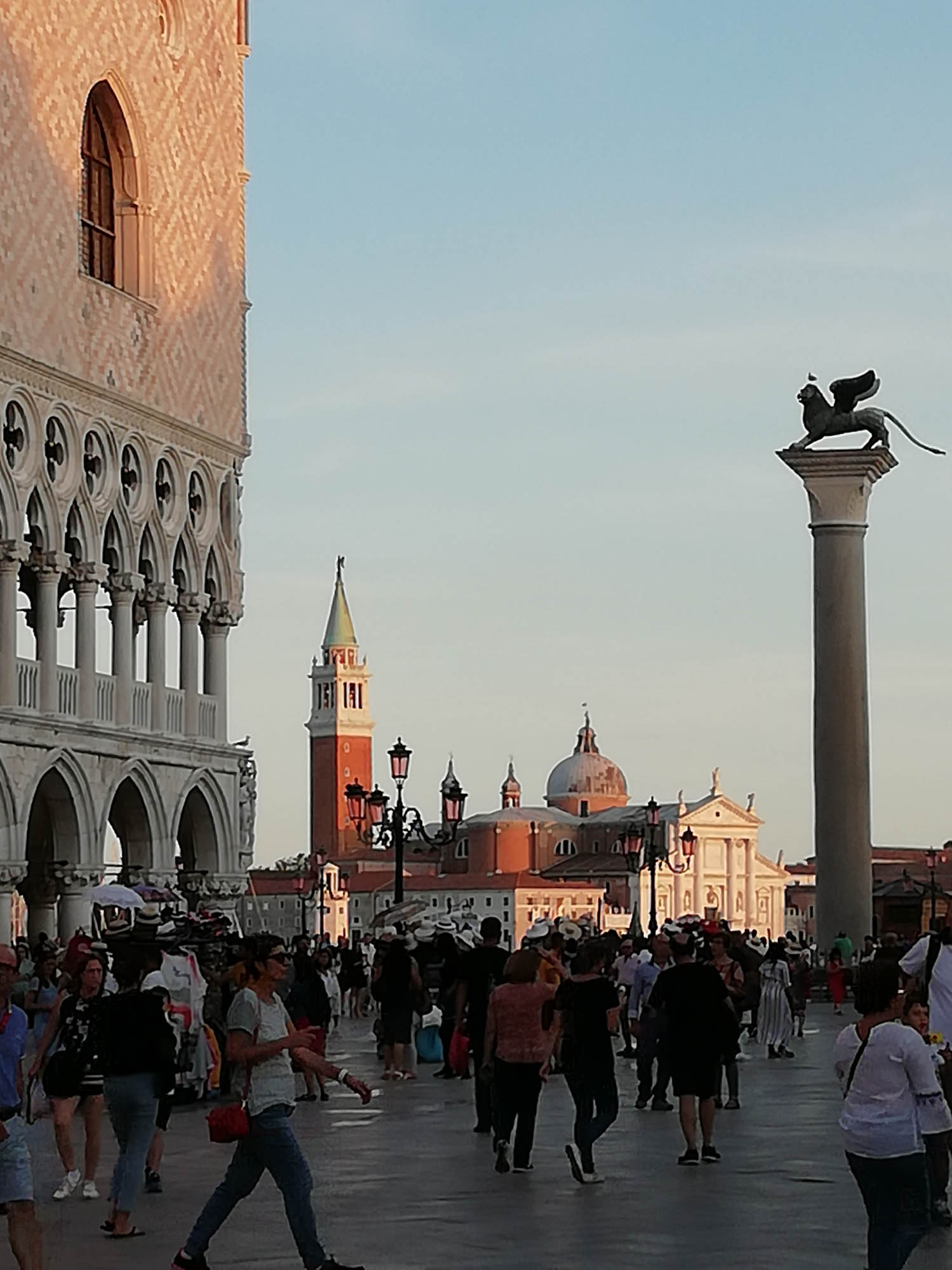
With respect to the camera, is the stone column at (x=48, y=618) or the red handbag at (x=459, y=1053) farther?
the stone column at (x=48, y=618)

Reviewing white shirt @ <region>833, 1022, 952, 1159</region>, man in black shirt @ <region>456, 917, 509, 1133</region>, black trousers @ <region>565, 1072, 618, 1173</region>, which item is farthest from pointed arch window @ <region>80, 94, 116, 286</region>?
white shirt @ <region>833, 1022, 952, 1159</region>

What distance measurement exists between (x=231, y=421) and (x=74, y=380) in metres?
4.29

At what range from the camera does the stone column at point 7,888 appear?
27.4 m

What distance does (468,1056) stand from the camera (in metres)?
20.4

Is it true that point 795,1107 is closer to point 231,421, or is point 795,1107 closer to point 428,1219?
point 428,1219

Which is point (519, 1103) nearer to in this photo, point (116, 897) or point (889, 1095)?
point (889, 1095)

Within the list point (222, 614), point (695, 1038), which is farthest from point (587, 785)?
point (695, 1038)

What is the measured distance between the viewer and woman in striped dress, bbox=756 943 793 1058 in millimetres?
22609

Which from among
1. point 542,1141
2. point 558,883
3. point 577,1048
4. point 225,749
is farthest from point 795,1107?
point 558,883

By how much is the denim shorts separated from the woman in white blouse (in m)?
2.40

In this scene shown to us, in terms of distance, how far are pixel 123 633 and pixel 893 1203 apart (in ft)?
76.7

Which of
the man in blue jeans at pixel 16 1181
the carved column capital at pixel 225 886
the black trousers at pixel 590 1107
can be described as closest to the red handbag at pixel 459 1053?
the black trousers at pixel 590 1107

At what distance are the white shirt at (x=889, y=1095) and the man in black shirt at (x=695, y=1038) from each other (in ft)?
15.1

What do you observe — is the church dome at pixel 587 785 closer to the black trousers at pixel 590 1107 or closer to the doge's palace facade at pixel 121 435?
the doge's palace facade at pixel 121 435
